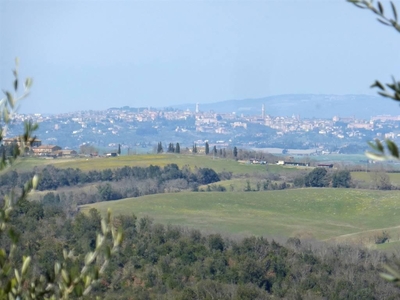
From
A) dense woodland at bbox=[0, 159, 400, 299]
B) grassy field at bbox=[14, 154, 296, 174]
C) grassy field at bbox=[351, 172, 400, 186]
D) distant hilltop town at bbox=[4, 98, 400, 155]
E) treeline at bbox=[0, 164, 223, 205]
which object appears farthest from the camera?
distant hilltop town at bbox=[4, 98, 400, 155]

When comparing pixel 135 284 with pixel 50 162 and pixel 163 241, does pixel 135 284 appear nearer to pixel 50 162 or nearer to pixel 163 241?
pixel 163 241

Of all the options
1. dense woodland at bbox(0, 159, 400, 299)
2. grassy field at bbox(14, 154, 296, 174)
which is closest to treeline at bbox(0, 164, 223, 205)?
grassy field at bbox(14, 154, 296, 174)

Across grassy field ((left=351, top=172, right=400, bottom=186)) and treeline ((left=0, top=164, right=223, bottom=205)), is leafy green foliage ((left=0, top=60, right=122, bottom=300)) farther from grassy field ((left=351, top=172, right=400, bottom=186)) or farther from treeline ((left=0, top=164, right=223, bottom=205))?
grassy field ((left=351, top=172, right=400, bottom=186))

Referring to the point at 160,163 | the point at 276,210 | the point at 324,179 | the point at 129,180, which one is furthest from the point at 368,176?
the point at 129,180

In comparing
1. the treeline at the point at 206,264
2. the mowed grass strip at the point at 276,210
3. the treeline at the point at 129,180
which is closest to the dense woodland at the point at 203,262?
the treeline at the point at 206,264

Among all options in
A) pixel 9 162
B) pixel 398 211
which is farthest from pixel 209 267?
pixel 398 211

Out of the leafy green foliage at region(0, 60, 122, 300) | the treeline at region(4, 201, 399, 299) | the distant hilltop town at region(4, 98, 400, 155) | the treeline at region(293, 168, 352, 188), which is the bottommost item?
the distant hilltop town at region(4, 98, 400, 155)

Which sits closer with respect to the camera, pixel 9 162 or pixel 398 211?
pixel 9 162
